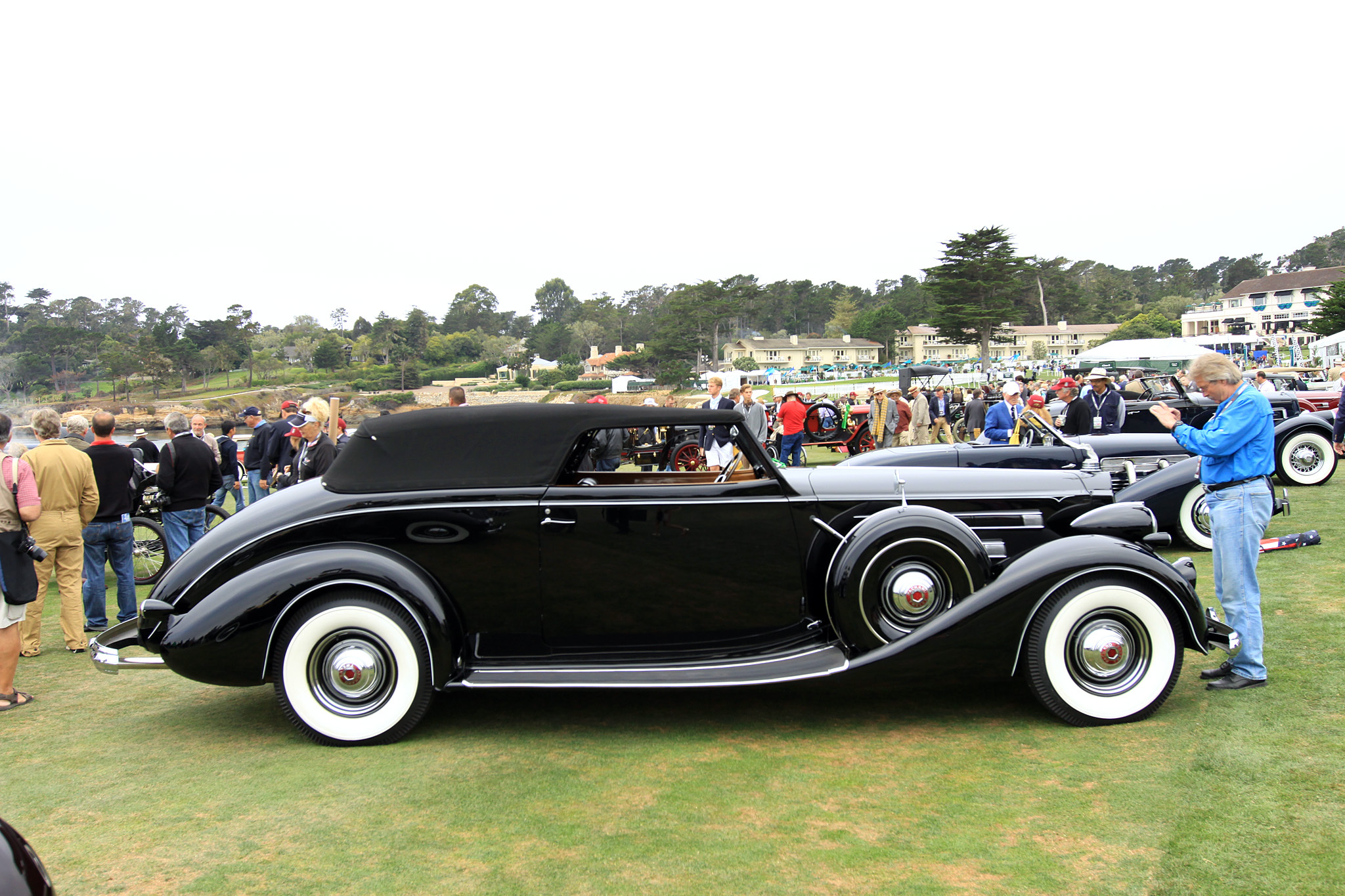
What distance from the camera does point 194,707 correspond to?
15.4 feet

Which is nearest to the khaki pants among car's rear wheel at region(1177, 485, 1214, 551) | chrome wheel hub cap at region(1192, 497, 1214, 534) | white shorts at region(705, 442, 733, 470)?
white shorts at region(705, 442, 733, 470)

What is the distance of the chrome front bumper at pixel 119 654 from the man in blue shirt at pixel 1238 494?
5.39 meters

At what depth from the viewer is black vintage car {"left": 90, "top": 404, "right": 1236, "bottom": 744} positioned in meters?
3.91

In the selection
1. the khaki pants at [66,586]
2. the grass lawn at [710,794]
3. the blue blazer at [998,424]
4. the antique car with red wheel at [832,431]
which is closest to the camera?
the grass lawn at [710,794]

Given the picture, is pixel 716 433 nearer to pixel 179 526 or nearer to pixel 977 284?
pixel 179 526

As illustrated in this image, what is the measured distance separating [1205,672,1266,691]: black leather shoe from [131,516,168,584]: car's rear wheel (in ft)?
29.2

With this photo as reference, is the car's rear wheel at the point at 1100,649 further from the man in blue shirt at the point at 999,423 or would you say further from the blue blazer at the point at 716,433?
the man in blue shirt at the point at 999,423

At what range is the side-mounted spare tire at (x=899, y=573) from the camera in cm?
414

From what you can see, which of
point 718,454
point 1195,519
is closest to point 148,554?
point 718,454

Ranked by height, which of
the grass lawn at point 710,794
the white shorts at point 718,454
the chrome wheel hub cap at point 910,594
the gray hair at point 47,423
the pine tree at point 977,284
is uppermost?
the pine tree at point 977,284

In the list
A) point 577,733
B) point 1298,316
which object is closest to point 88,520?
point 577,733

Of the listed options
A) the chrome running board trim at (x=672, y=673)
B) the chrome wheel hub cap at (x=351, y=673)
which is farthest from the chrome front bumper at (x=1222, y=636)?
the chrome wheel hub cap at (x=351, y=673)

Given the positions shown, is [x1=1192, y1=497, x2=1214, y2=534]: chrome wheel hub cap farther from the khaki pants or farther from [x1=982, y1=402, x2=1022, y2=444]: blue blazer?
the khaki pants

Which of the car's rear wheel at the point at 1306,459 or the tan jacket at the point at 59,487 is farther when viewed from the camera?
the car's rear wheel at the point at 1306,459
